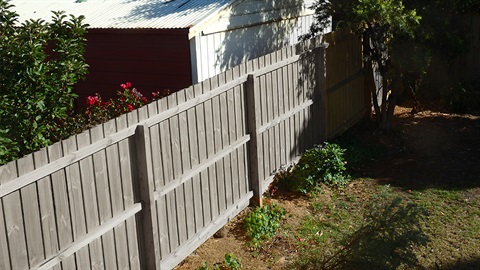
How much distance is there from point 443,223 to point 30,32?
5.50 metres

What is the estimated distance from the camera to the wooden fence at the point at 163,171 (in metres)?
5.46

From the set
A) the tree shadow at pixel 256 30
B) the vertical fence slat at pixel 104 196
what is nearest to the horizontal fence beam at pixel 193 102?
the vertical fence slat at pixel 104 196

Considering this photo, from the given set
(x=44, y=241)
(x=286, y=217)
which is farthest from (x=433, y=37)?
(x=44, y=241)

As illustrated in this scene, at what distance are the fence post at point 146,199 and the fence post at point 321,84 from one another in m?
4.80

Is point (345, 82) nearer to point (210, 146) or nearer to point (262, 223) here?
point (262, 223)

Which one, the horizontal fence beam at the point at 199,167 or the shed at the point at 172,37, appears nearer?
the horizontal fence beam at the point at 199,167

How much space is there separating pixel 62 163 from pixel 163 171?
63.4 inches

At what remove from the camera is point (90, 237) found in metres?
6.03

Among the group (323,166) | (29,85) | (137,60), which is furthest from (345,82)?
(29,85)

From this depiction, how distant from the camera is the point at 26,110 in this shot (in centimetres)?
750

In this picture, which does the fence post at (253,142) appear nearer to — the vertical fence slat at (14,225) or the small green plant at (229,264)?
the small green plant at (229,264)

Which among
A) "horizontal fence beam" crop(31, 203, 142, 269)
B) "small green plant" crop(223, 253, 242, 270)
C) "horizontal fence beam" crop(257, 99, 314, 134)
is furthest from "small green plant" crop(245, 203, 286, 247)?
"horizontal fence beam" crop(31, 203, 142, 269)

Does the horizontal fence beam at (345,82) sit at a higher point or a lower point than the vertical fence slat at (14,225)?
lower

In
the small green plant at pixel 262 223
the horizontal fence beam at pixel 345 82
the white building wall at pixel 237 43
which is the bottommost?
the small green plant at pixel 262 223
